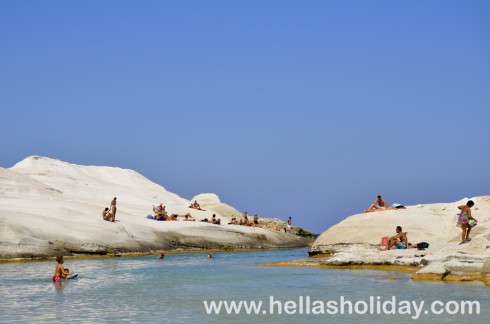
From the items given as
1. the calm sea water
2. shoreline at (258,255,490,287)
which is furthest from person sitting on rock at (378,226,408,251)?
the calm sea water

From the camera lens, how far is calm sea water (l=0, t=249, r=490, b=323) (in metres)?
19.0

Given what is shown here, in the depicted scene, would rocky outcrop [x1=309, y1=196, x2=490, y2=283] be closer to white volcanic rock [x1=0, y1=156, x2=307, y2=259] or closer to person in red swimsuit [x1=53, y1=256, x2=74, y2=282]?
person in red swimsuit [x1=53, y1=256, x2=74, y2=282]

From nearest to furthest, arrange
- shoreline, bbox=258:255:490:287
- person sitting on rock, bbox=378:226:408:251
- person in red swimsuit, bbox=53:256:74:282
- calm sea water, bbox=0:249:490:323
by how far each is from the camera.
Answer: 1. calm sea water, bbox=0:249:490:323
2. shoreline, bbox=258:255:490:287
3. person in red swimsuit, bbox=53:256:74:282
4. person sitting on rock, bbox=378:226:408:251

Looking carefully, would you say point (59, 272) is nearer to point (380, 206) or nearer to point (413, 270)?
point (413, 270)

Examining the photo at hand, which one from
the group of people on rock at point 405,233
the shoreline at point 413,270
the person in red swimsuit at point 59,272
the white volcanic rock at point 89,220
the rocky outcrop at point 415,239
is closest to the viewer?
the shoreline at point 413,270

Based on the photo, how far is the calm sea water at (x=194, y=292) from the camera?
62.4 feet

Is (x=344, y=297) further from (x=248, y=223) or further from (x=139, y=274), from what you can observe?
(x=248, y=223)

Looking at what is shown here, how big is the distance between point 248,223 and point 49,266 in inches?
1297

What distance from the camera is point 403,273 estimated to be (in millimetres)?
29250

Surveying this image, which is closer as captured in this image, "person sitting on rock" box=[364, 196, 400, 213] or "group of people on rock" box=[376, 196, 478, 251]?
"group of people on rock" box=[376, 196, 478, 251]

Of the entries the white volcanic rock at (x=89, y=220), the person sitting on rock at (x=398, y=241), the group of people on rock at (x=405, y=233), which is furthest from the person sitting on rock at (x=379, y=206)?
the white volcanic rock at (x=89, y=220)

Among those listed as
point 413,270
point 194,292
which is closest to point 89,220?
point 194,292

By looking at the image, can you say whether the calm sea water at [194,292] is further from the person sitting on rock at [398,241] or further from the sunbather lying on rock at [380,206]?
the sunbather lying on rock at [380,206]

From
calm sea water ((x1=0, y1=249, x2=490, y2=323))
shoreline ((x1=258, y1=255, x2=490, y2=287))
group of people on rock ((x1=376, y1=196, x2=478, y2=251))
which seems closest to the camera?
calm sea water ((x1=0, y1=249, x2=490, y2=323))
